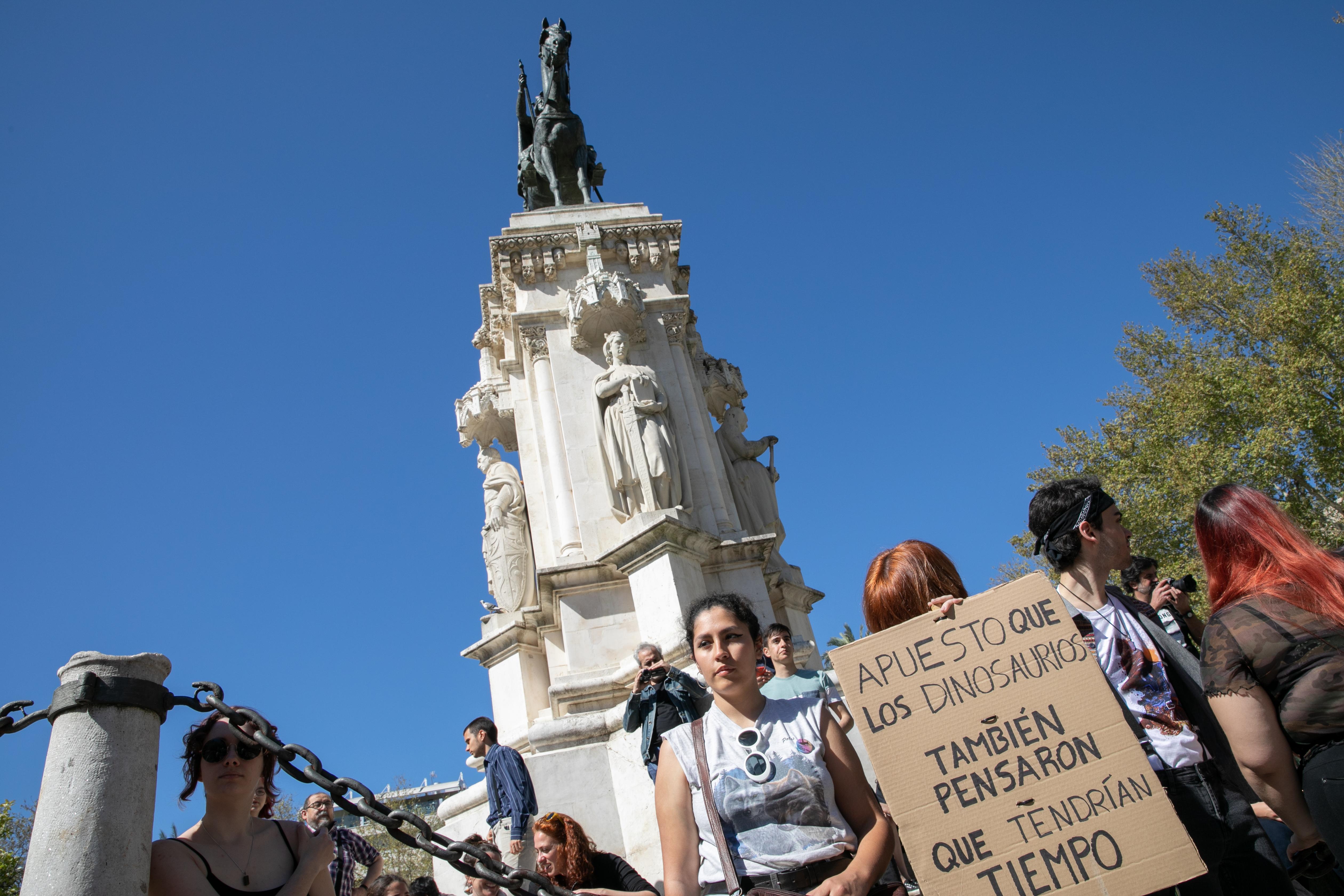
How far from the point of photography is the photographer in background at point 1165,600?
3416mm

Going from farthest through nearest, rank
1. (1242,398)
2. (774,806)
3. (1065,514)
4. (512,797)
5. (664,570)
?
(1242,398) < (664,570) < (512,797) < (1065,514) < (774,806)

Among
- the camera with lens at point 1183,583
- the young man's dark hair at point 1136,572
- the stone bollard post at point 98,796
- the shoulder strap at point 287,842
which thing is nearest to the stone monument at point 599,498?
the young man's dark hair at point 1136,572

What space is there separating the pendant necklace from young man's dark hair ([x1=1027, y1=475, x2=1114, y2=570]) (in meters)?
3.06

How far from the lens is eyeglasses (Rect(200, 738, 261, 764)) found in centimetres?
304

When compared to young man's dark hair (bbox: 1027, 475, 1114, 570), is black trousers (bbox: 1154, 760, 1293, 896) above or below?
below

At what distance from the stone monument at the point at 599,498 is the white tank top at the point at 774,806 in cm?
473

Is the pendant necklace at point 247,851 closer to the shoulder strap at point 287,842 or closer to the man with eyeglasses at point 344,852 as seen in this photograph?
the shoulder strap at point 287,842

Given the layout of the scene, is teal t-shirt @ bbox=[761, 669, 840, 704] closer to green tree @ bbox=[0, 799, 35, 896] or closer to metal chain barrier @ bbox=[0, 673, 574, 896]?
metal chain barrier @ bbox=[0, 673, 574, 896]

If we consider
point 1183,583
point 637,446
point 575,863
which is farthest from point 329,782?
point 637,446

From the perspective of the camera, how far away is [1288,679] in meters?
2.41

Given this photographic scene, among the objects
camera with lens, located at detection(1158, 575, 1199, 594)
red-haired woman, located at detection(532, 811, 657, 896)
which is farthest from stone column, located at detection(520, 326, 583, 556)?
camera with lens, located at detection(1158, 575, 1199, 594)

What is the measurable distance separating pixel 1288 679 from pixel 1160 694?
580mm

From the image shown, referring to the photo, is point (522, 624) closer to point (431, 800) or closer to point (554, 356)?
point (554, 356)

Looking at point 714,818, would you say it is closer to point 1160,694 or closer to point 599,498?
point 1160,694
